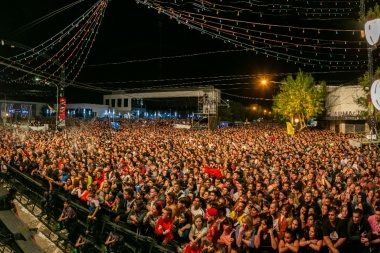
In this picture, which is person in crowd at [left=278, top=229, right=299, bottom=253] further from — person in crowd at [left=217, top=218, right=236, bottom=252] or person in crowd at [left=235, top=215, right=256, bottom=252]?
person in crowd at [left=217, top=218, right=236, bottom=252]

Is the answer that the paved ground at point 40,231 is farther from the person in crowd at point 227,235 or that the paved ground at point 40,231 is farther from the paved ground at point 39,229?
the person in crowd at point 227,235

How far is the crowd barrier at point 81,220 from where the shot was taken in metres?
5.03

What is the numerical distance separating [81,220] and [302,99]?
39.9 meters

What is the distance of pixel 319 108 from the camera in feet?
139

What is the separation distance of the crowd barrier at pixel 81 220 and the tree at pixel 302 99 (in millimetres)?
36707

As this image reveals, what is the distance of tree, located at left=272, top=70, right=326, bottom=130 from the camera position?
42406 mm

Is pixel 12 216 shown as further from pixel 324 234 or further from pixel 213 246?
pixel 324 234

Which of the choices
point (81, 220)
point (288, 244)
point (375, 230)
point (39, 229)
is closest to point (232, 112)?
point (39, 229)

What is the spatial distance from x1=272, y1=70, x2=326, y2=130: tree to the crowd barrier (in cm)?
3671

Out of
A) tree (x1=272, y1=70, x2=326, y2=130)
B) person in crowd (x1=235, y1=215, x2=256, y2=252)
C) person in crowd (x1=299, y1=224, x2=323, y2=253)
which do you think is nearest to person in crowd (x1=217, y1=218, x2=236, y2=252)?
person in crowd (x1=235, y1=215, x2=256, y2=252)

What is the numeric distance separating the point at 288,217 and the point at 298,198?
163 cm

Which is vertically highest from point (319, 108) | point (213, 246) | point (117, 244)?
point (319, 108)

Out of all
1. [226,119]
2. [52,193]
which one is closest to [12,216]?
[52,193]

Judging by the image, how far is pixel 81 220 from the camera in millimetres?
7031
